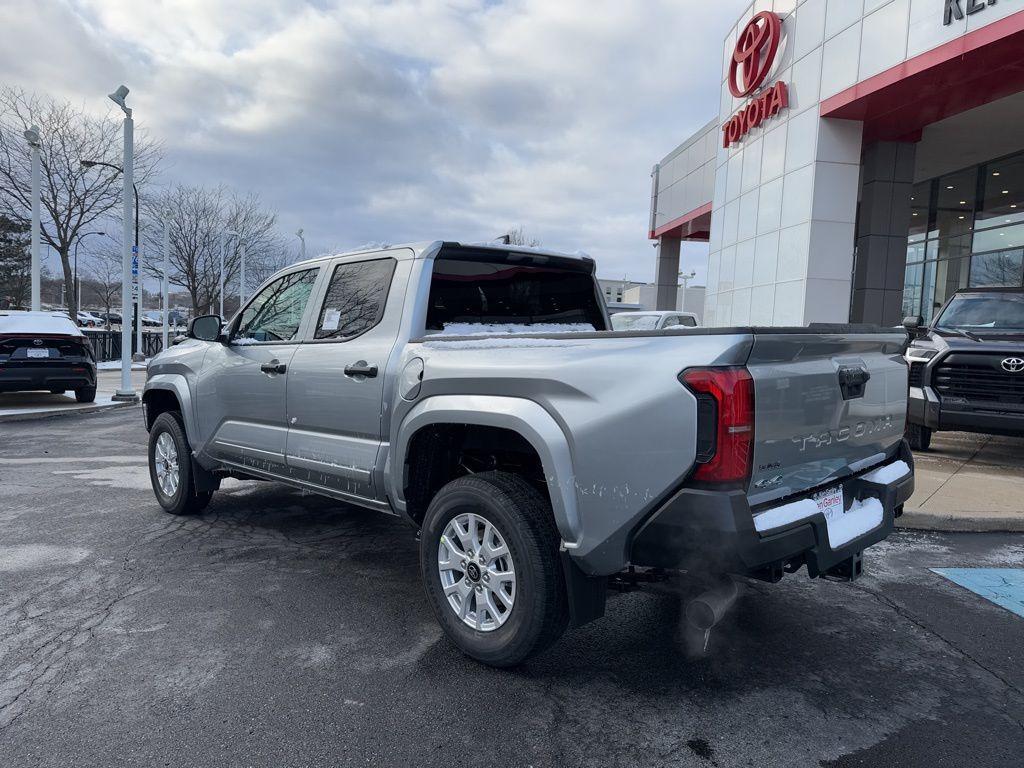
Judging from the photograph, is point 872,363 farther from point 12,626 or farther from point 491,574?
point 12,626

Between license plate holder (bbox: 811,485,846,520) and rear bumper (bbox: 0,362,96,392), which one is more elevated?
license plate holder (bbox: 811,485,846,520)

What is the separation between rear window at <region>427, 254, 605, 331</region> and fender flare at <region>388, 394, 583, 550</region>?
2.53 feet

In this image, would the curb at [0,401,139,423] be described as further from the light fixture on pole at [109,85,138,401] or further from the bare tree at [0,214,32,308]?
the bare tree at [0,214,32,308]

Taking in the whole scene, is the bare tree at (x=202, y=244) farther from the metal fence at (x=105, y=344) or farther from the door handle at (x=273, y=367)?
the door handle at (x=273, y=367)

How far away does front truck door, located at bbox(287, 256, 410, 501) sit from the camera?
3.91m

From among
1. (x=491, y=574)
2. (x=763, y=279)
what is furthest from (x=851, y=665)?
(x=763, y=279)

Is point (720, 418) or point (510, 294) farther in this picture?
point (510, 294)

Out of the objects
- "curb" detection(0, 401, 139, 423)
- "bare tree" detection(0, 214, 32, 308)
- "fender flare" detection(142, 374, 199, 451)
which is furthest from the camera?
"bare tree" detection(0, 214, 32, 308)

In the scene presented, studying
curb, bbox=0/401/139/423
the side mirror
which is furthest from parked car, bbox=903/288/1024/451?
curb, bbox=0/401/139/423

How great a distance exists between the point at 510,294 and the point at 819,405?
2.04 m

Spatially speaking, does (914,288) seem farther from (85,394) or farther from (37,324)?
(37,324)

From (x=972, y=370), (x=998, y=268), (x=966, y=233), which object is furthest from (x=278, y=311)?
(x=966, y=233)

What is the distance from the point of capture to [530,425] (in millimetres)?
2977

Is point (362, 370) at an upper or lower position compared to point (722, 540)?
upper
